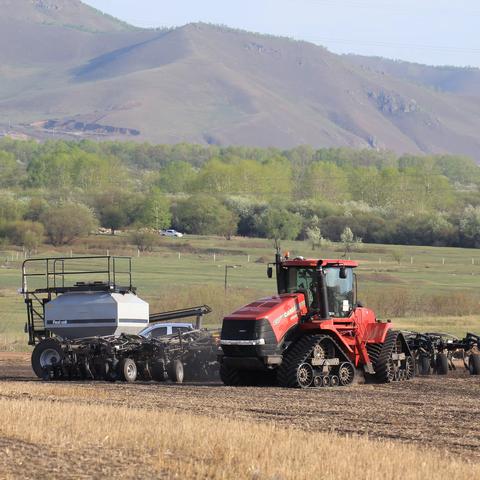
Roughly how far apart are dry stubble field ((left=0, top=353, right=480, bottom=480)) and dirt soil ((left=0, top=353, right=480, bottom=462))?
0.02m

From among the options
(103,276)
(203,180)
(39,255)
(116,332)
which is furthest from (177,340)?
(203,180)

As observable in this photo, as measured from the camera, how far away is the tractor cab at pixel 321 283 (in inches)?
1068

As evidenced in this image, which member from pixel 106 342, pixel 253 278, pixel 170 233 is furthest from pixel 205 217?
pixel 106 342

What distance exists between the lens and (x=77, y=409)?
2009cm

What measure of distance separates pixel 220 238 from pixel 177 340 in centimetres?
10186

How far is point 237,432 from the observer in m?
17.2

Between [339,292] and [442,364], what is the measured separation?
5.84 meters

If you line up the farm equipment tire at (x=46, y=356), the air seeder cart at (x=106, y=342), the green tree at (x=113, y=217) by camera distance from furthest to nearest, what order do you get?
1. the green tree at (x=113, y=217)
2. the farm equipment tire at (x=46, y=356)
3. the air seeder cart at (x=106, y=342)

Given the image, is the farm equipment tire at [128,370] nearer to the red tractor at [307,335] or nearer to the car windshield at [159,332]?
the red tractor at [307,335]

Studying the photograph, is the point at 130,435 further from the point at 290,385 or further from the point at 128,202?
the point at 128,202

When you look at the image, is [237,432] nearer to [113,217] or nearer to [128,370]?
[128,370]

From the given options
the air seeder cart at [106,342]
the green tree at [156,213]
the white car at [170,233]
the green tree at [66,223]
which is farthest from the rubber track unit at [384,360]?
the green tree at [156,213]

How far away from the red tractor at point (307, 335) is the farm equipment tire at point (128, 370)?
101 inches

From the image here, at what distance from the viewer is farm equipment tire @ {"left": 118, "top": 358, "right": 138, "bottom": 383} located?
29203 mm
